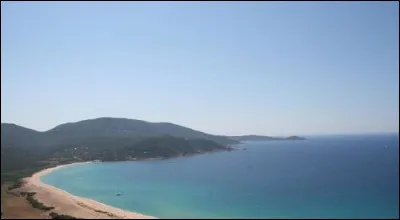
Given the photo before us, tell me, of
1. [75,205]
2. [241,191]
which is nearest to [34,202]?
[75,205]

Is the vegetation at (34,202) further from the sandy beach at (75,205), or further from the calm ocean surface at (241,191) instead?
the calm ocean surface at (241,191)

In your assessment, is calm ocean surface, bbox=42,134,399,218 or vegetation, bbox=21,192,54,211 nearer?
vegetation, bbox=21,192,54,211

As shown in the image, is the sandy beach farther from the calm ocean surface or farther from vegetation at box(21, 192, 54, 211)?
the calm ocean surface

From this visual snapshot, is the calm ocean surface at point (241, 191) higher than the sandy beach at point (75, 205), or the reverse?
the calm ocean surface at point (241, 191)

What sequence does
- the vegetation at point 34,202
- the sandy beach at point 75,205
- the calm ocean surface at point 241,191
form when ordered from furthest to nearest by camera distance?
the calm ocean surface at point 241,191, the vegetation at point 34,202, the sandy beach at point 75,205

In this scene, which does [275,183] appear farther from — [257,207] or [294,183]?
[257,207]

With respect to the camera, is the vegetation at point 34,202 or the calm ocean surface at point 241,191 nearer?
the vegetation at point 34,202

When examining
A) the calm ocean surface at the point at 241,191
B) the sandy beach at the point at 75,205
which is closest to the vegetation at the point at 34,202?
the sandy beach at the point at 75,205

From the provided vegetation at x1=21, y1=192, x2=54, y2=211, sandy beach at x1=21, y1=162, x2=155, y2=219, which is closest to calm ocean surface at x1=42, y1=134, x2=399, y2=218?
sandy beach at x1=21, y1=162, x2=155, y2=219
